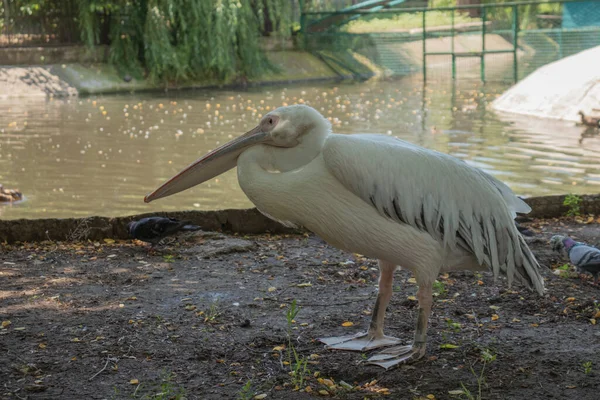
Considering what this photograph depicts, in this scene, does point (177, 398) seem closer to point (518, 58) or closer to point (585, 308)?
point (585, 308)

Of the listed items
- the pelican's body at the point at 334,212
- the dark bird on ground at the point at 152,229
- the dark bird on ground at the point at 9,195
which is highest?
the pelican's body at the point at 334,212

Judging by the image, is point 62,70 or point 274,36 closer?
point 62,70

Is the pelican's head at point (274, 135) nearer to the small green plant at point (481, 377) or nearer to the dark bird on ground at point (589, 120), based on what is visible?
the small green plant at point (481, 377)

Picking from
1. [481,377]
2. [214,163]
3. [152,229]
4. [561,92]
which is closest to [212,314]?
[214,163]

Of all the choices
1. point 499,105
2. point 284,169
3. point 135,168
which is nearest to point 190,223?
point 284,169

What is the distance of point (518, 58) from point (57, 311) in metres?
17.3

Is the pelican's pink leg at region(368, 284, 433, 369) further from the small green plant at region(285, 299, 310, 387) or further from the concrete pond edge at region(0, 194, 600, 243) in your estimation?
the concrete pond edge at region(0, 194, 600, 243)

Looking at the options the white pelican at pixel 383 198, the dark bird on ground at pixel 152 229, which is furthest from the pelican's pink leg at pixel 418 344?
the dark bird on ground at pixel 152 229

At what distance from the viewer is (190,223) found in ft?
18.2

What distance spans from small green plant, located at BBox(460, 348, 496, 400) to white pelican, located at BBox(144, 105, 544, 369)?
273 millimetres

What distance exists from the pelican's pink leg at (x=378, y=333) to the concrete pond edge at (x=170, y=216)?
204 cm

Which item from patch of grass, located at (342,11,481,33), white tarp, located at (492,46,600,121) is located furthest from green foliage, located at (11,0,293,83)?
white tarp, located at (492,46,600,121)

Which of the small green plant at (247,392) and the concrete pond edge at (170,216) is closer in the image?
the small green plant at (247,392)

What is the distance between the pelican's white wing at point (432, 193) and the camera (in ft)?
10.7
